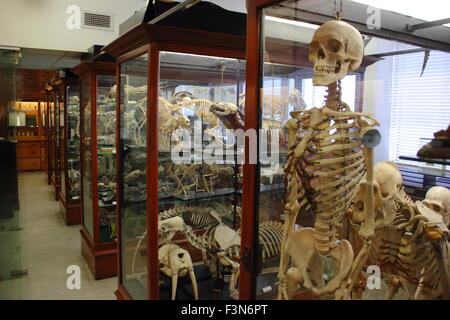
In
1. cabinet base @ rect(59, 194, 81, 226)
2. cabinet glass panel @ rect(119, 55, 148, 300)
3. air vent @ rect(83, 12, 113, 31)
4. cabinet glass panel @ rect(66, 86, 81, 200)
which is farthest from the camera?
cabinet base @ rect(59, 194, 81, 226)

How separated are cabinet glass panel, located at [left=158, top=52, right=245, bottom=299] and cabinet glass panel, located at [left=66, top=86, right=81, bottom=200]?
11.4 ft

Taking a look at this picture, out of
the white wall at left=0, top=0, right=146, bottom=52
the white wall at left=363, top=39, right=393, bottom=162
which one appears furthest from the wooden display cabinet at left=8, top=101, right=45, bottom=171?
the white wall at left=363, top=39, right=393, bottom=162

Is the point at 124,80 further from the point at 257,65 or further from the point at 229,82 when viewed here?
the point at 257,65

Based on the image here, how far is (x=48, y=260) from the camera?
504cm

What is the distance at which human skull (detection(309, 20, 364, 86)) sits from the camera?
143 cm

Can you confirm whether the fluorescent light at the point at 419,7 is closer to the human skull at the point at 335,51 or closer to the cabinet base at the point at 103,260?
the human skull at the point at 335,51

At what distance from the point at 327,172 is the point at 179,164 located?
199cm

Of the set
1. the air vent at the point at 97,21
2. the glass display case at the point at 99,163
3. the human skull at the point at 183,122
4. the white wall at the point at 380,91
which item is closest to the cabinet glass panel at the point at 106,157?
the glass display case at the point at 99,163

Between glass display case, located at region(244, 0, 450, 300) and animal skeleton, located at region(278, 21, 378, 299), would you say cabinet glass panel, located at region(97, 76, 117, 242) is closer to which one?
glass display case, located at region(244, 0, 450, 300)

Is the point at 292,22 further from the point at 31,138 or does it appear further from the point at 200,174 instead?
the point at 31,138

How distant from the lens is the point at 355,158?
1438 millimetres

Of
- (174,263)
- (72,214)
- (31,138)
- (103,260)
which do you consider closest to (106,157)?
(103,260)

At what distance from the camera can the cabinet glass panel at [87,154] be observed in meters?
4.76
